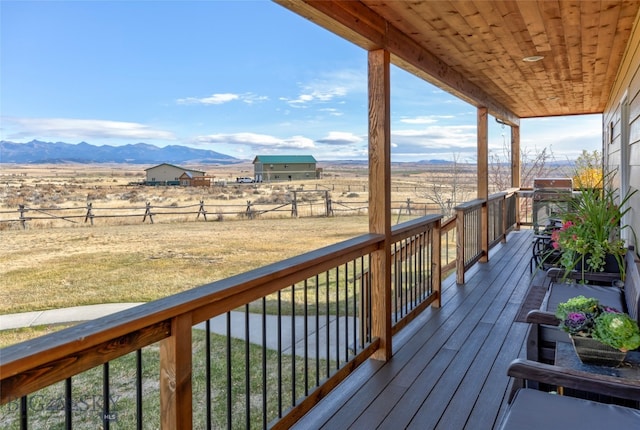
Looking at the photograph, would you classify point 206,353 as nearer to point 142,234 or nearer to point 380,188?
point 380,188

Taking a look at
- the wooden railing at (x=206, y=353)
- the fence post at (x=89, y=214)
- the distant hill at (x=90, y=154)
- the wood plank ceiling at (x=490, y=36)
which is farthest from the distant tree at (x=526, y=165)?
the fence post at (x=89, y=214)

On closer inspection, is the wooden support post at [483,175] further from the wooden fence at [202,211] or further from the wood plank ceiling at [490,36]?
the wooden fence at [202,211]

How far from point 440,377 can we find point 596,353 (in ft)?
4.25

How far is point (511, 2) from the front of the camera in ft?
9.69

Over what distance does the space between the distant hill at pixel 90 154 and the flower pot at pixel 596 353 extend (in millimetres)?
6175

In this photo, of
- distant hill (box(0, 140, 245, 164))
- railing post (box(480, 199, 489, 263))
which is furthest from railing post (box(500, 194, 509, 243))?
distant hill (box(0, 140, 245, 164))

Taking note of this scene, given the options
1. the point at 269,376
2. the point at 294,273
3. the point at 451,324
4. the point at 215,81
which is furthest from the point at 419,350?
the point at 215,81

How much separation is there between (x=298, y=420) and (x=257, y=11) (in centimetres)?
1247

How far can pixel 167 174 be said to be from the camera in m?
6.62

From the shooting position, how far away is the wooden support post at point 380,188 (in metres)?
3.12

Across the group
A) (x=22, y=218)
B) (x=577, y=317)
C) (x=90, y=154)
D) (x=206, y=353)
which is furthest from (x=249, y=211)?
(x=577, y=317)

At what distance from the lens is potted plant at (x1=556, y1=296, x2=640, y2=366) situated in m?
1.69

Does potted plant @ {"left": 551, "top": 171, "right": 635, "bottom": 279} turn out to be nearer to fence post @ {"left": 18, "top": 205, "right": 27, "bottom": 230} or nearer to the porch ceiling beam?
the porch ceiling beam

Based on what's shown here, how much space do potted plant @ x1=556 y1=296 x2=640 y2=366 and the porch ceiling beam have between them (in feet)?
6.10
